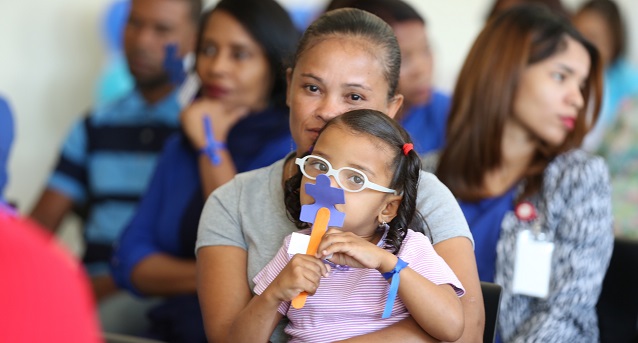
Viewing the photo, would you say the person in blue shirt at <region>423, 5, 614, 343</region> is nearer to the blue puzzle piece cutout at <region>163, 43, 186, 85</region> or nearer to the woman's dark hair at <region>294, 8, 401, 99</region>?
the woman's dark hair at <region>294, 8, 401, 99</region>

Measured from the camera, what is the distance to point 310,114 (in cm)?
179

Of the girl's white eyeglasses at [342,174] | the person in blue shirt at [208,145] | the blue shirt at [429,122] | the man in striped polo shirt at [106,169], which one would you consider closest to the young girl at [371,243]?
the girl's white eyeglasses at [342,174]

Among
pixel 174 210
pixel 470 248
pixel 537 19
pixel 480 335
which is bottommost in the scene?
pixel 174 210

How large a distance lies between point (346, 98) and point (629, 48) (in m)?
3.91

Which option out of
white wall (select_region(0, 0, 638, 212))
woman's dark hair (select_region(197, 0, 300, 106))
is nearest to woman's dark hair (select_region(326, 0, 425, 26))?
woman's dark hair (select_region(197, 0, 300, 106))

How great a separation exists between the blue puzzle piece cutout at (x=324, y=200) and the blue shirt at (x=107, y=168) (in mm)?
2146

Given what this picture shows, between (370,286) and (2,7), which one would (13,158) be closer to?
(2,7)

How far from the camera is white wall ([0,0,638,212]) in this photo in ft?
15.4

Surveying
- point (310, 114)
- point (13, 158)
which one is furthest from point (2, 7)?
point (310, 114)

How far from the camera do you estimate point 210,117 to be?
9.14ft

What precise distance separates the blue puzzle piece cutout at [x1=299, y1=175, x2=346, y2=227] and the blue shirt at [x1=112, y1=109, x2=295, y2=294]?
3.46ft

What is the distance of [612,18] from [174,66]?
8.58 ft

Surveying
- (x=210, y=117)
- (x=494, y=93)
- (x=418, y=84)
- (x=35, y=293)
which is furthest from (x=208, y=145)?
(x=35, y=293)

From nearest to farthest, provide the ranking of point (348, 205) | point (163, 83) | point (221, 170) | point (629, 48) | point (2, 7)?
point (348, 205), point (221, 170), point (163, 83), point (2, 7), point (629, 48)
